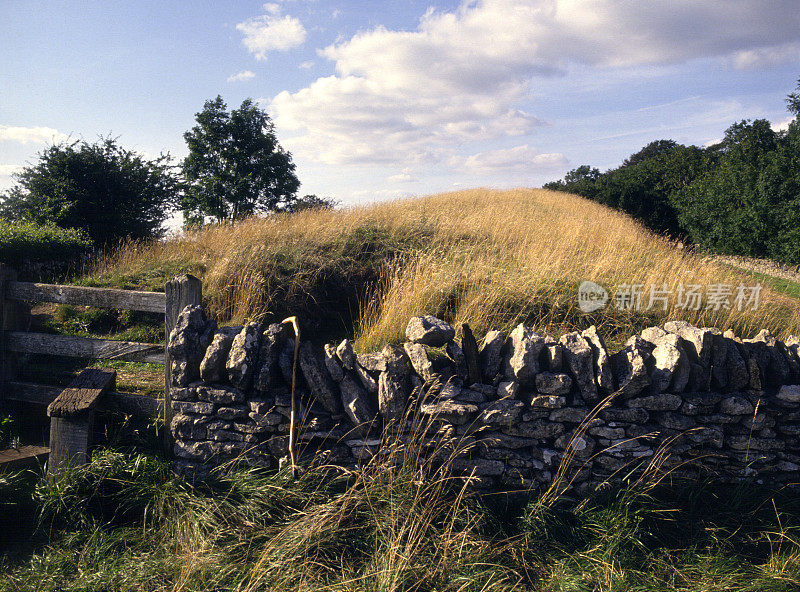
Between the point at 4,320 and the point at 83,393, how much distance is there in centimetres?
160

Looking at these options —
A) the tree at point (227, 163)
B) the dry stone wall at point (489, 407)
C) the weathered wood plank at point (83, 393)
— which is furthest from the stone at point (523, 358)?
the tree at point (227, 163)

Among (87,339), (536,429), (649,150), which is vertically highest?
(649,150)

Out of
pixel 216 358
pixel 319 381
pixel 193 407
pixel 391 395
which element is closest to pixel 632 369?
pixel 391 395

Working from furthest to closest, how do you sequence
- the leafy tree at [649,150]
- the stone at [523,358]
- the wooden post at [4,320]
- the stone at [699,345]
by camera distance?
1. the leafy tree at [649,150]
2. the wooden post at [4,320]
3. the stone at [699,345]
4. the stone at [523,358]

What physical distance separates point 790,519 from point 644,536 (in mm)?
1296

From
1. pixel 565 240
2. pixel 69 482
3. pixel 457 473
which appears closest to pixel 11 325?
pixel 69 482

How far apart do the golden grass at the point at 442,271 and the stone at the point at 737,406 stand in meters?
2.29

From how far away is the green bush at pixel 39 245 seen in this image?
8076 millimetres

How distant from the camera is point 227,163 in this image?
18969mm

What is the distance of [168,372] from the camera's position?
12.5 ft

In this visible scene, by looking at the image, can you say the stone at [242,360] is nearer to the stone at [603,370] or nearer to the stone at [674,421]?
the stone at [603,370]

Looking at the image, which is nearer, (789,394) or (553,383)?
(553,383)

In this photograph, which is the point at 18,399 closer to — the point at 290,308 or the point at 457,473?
the point at 290,308

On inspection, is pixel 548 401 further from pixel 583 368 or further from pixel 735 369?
pixel 735 369
